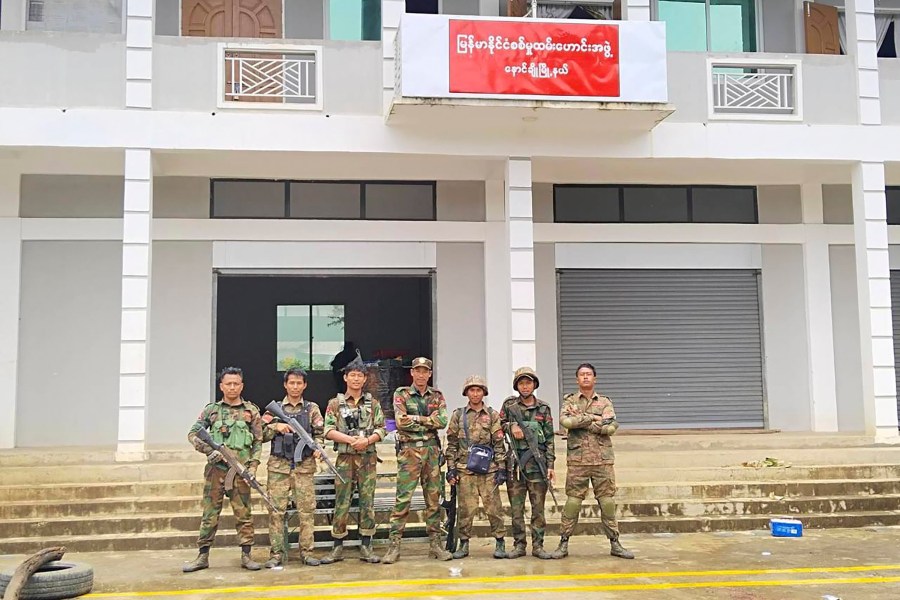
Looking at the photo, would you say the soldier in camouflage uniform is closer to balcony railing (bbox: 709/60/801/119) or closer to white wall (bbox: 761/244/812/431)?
balcony railing (bbox: 709/60/801/119)

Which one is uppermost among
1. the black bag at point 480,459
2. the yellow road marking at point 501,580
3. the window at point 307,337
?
the window at point 307,337

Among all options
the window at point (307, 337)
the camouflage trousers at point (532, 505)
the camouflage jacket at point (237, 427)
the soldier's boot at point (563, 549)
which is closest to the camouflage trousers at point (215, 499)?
the camouflage jacket at point (237, 427)

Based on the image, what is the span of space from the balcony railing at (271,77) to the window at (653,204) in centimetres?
400

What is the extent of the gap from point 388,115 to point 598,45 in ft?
8.47

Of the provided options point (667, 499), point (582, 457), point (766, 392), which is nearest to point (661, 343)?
point (766, 392)

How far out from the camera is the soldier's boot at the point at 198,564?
23.6 feet

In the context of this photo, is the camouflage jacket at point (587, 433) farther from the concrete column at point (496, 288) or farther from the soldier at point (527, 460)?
the concrete column at point (496, 288)

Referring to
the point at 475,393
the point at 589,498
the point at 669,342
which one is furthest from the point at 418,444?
the point at 669,342

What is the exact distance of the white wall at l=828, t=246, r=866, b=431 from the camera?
41.0 ft

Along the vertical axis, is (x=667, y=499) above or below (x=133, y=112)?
below

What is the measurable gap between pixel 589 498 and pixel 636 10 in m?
6.07

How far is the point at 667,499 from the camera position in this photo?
9.23 m

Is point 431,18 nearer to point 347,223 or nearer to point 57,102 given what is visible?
point 347,223

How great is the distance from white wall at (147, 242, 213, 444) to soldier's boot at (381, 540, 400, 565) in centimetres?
487
